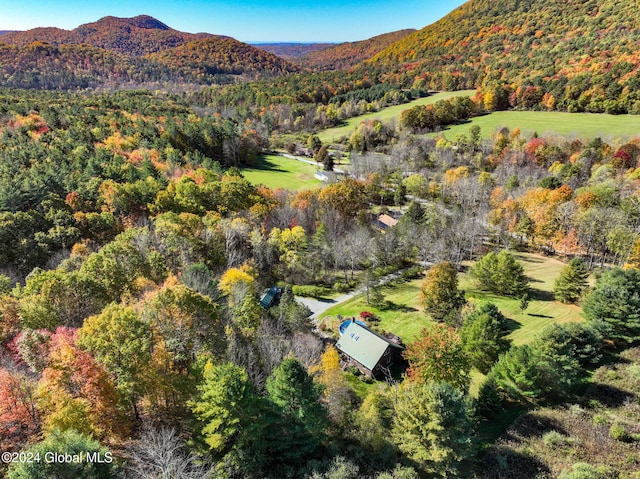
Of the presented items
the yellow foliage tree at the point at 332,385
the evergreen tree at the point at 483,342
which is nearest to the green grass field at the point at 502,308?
the evergreen tree at the point at 483,342

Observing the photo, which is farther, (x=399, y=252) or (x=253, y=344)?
(x=399, y=252)

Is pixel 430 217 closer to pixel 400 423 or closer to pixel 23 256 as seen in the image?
pixel 400 423

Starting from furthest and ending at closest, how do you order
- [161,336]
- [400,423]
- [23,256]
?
[23,256] < [161,336] < [400,423]

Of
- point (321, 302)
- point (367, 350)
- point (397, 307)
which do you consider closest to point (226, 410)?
point (367, 350)

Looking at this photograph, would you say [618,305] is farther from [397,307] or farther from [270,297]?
[270,297]

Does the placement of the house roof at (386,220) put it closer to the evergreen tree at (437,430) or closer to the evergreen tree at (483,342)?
the evergreen tree at (483,342)

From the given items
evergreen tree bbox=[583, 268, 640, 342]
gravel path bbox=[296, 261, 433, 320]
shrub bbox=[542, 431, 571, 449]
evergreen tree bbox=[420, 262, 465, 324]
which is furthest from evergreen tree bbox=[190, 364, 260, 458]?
evergreen tree bbox=[583, 268, 640, 342]

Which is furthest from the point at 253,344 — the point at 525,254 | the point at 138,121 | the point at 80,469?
the point at 138,121
